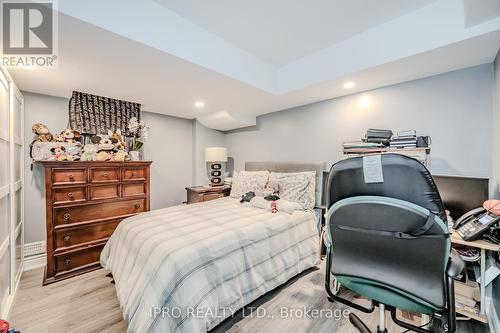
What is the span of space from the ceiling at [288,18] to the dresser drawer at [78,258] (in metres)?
2.72

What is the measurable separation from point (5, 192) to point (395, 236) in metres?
2.89

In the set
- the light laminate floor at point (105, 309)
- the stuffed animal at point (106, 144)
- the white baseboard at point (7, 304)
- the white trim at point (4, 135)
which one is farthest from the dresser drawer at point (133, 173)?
the white baseboard at point (7, 304)

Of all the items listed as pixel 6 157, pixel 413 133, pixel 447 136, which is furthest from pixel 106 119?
pixel 447 136

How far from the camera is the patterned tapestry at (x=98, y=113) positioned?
2.73m

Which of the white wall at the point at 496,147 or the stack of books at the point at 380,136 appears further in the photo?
the stack of books at the point at 380,136

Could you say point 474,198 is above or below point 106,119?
below

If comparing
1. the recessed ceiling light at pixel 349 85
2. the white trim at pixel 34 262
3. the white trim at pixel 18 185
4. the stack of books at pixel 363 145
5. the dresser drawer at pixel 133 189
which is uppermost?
the recessed ceiling light at pixel 349 85

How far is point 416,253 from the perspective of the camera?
0.99 metres

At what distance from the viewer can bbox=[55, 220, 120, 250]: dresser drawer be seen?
2.27 meters

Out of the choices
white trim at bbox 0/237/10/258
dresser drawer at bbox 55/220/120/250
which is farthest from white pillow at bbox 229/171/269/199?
white trim at bbox 0/237/10/258

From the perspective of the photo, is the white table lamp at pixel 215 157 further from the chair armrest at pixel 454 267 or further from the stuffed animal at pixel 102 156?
the chair armrest at pixel 454 267

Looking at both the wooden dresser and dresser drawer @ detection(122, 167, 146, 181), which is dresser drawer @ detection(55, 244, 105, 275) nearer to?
the wooden dresser

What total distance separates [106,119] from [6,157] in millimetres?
1285

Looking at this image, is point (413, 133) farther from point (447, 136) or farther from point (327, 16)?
point (327, 16)
